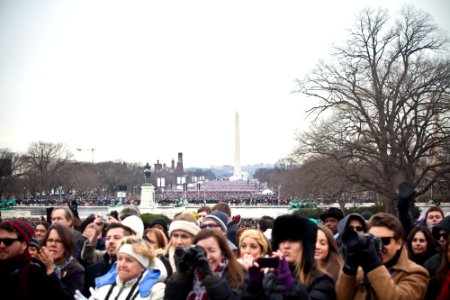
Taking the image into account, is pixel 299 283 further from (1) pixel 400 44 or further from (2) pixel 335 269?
(1) pixel 400 44

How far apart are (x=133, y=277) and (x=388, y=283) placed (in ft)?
8.05

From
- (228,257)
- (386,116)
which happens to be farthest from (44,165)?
(228,257)

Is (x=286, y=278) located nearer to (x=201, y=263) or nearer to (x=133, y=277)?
(x=201, y=263)

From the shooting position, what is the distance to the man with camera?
4.23m

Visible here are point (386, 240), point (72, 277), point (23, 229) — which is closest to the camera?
point (386, 240)

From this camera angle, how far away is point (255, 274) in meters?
4.20

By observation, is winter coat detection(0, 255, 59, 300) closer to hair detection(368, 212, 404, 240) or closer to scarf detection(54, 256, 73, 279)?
scarf detection(54, 256, 73, 279)

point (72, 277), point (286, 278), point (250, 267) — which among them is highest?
point (250, 267)

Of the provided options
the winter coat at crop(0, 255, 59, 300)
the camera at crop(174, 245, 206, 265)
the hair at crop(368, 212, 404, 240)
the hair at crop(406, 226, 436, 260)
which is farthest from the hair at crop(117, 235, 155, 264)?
the hair at crop(406, 226, 436, 260)

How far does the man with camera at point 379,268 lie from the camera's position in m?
4.23

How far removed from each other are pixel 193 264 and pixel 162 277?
1271mm

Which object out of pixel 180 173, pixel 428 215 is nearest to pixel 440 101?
pixel 428 215

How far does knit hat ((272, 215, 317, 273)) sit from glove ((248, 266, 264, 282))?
725 mm

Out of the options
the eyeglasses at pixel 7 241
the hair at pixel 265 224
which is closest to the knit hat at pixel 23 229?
the eyeglasses at pixel 7 241
